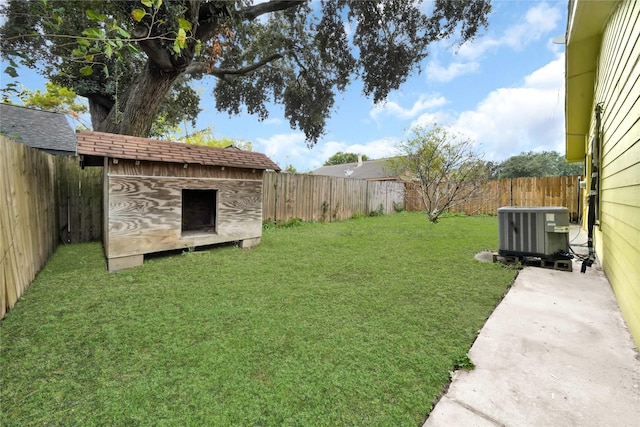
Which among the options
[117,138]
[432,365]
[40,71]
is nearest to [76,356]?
[432,365]

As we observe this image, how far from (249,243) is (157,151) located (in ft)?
7.25

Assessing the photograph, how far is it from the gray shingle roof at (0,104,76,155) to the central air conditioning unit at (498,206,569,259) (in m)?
13.8

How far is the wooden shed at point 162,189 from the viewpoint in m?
3.59

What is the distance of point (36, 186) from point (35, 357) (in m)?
2.99

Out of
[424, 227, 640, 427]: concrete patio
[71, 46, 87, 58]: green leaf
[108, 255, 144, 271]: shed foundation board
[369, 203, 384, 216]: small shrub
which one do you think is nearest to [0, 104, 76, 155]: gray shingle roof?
[108, 255, 144, 271]: shed foundation board

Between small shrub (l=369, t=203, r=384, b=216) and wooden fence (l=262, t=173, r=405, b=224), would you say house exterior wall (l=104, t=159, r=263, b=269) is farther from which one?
small shrub (l=369, t=203, r=384, b=216)

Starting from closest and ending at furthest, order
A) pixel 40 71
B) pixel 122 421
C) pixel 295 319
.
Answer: pixel 122 421, pixel 295 319, pixel 40 71

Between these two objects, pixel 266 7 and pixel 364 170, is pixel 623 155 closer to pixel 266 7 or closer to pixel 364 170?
pixel 266 7

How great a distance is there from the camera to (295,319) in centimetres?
232

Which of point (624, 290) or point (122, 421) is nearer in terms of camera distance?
point (122, 421)

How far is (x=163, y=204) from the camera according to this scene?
4023mm

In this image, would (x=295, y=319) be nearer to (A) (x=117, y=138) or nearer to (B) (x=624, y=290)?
(B) (x=624, y=290)

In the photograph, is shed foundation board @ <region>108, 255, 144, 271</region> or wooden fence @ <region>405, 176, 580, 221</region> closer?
shed foundation board @ <region>108, 255, 144, 271</region>

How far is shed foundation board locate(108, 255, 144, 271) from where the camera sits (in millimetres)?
3609
